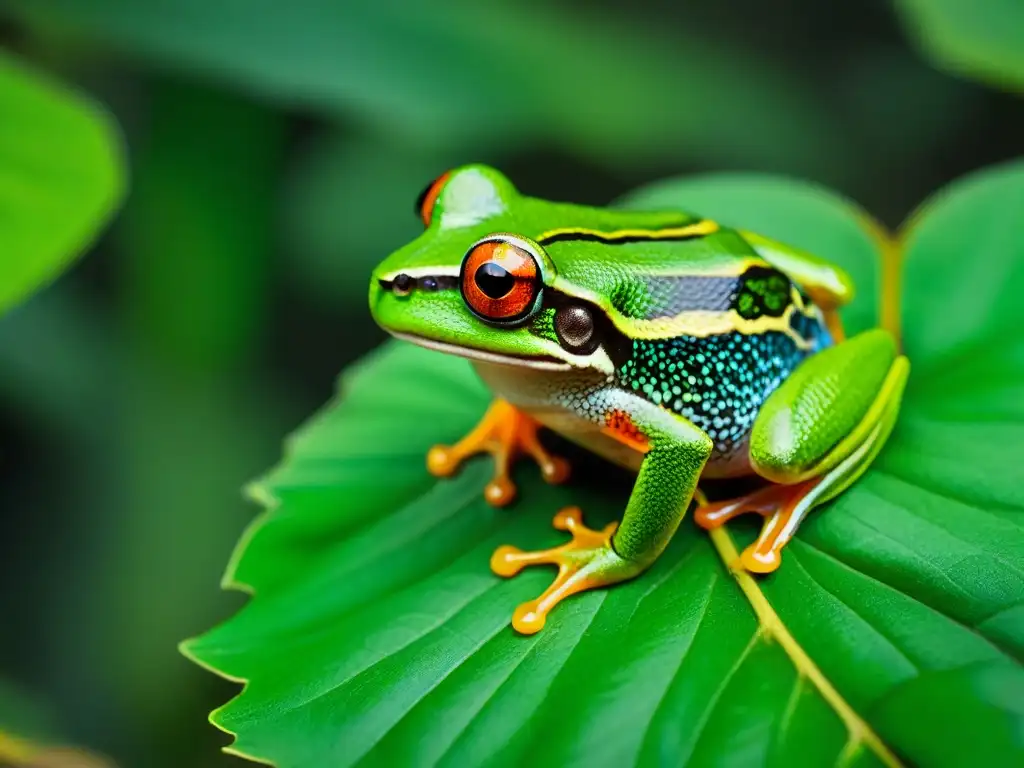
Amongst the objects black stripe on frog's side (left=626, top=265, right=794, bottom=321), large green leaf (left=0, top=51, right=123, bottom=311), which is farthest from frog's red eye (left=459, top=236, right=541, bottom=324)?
large green leaf (left=0, top=51, right=123, bottom=311)

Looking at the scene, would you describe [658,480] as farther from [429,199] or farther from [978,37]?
[978,37]

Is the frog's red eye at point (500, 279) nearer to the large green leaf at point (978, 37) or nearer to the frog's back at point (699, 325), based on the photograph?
the frog's back at point (699, 325)

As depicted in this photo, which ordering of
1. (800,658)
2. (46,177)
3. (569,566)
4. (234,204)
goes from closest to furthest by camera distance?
(800,658) < (569,566) < (46,177) < (234,204)

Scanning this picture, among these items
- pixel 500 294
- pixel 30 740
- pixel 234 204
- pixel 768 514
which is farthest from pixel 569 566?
pixel 234 204

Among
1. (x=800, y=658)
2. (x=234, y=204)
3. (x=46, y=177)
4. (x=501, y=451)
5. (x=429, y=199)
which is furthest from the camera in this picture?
(x=234, y=204)

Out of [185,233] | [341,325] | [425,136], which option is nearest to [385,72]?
[425,136]

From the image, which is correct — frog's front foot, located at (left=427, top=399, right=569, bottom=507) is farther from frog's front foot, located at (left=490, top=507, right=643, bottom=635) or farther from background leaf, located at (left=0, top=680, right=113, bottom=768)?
background leaf, located at (left=0, top=680, right=113, bottom=768)

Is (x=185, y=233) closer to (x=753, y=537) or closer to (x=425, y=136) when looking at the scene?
(x=425, y=136)
